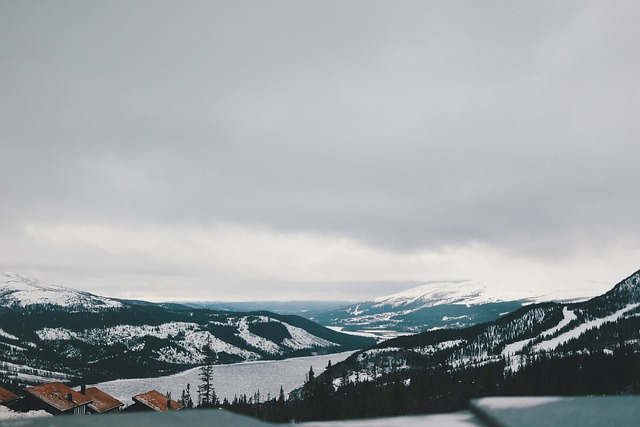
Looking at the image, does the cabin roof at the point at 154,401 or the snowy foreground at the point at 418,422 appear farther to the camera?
the cabin roof at the point at 154,401

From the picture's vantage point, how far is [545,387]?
134 meters

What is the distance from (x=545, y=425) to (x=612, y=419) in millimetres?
533

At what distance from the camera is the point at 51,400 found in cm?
6209

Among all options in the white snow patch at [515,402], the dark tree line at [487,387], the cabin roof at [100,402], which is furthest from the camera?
the dark tree line at [487,387]

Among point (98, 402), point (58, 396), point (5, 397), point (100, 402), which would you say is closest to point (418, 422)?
point (58, 396)

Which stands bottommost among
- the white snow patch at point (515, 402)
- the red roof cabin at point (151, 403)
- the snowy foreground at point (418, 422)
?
the red roof cabin at point (151, 403)

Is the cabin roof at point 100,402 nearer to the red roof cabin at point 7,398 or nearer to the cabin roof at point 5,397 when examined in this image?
the red roof cabin at point 7,398

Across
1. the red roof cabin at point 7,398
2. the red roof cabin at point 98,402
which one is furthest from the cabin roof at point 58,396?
the red roof cabin at point 7,398

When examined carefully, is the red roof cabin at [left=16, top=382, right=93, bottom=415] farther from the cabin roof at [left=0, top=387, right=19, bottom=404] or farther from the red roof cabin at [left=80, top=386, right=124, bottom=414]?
the red roof cabin at [left=80, top=386, right=124, bottom=414]

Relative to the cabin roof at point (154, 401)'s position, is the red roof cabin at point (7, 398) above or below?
above

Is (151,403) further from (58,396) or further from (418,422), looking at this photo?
(418,422)

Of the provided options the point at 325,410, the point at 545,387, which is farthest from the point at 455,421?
the point at 545,387

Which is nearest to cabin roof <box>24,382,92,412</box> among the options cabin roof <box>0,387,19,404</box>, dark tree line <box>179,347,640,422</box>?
cabin roof <box>0,387,19,404</box>

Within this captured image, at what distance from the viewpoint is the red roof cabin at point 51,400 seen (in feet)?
203
